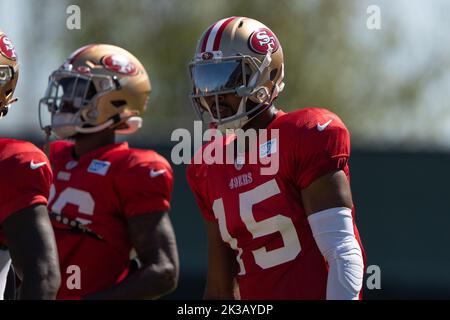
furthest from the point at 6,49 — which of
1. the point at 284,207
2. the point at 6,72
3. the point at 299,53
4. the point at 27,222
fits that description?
the point at 299,53

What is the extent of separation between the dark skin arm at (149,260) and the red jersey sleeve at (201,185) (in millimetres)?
594

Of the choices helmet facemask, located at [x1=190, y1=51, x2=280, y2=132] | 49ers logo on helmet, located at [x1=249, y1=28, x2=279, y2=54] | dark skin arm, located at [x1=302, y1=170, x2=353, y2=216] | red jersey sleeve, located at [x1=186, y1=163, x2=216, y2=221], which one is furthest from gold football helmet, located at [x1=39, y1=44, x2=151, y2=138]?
dark skin arm, located at [x1=302, y1=170, x2=353, y2=216]

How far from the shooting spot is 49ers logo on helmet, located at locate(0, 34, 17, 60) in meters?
4.54

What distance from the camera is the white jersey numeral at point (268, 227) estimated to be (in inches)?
172

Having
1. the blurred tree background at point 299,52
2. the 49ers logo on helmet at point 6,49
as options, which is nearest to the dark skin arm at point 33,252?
the 49ers logo on helmet at point 6,49

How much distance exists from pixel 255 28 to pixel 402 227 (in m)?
4.76

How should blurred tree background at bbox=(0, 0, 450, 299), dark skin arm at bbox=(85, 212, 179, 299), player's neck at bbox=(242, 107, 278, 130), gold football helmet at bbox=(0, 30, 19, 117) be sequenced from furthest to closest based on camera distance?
blurred tree background at bbox=(0, 0, 450, 299), dark skin arm at bbox=(85, 212, 179, 299), player's neck at bbox=(242, 107, 278, 130), gold football helmet at bbox=(0, 30, 19, 117)

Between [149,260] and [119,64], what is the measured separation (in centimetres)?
110

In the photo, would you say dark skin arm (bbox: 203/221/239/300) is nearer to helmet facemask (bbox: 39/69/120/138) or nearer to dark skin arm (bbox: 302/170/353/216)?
dark skin arm (bbox: 302/170/353/216)

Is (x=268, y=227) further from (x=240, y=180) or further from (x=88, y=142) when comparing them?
(x=88, y=142)

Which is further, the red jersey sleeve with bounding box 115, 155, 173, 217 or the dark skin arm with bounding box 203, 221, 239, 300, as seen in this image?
the red jersey sleeve with bounding box 115, 155, 173, 217

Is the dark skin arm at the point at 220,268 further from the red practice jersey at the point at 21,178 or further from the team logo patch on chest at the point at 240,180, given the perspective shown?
the red practice jersey at the point at 21,178

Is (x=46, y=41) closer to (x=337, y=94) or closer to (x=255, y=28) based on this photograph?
(x=337, y=94)

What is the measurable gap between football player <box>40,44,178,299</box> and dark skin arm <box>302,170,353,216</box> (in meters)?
1.33
